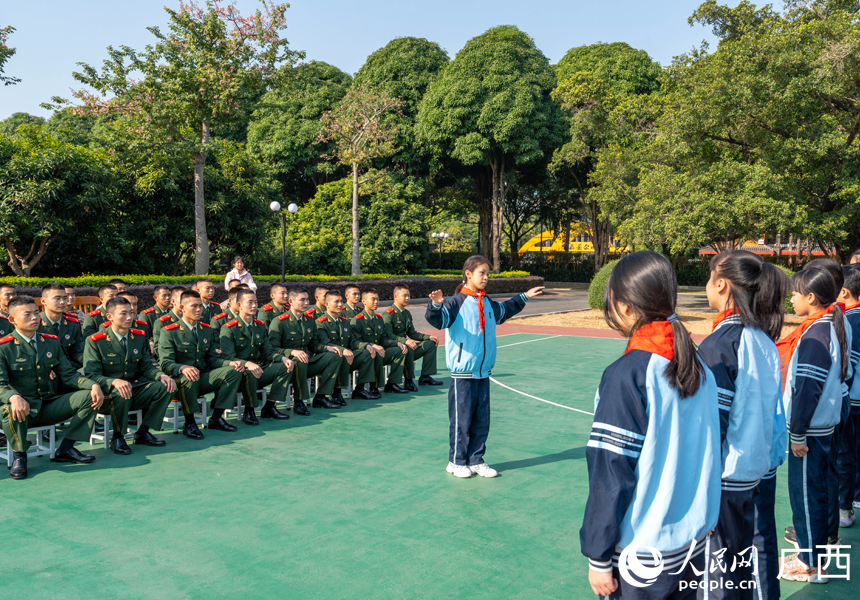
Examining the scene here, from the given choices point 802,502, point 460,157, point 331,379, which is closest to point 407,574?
point 802,502

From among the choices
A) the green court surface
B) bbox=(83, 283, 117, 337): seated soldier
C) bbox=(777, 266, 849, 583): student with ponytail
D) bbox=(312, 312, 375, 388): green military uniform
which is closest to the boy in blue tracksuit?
the green court surface

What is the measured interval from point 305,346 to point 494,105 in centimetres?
2300

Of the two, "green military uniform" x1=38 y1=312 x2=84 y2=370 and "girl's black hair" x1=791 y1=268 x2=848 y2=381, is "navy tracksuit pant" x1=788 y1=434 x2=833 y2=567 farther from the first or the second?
"green military uniform" x1=38 y1=312 x2=84 y2=370

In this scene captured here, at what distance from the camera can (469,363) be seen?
4.95 metres

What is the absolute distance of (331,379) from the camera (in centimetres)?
745

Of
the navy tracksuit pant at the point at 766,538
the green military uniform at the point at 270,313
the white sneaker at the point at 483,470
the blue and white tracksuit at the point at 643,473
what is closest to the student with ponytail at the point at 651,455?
the blue and white tracksuit at the point at 643,473

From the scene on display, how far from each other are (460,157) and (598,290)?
1361 cm

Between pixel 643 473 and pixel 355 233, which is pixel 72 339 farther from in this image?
pixel 355 233

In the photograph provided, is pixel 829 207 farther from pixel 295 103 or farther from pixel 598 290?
pixel 295 103

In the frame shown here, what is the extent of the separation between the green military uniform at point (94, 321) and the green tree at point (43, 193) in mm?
10912

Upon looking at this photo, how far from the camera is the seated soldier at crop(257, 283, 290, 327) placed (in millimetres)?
7346

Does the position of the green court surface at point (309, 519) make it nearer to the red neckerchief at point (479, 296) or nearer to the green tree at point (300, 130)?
the red neckerchief at point (479, 296)

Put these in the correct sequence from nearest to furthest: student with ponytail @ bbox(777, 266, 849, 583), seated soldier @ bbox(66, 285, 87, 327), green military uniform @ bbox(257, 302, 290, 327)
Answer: student with ponytail @ bbox(777, 266, 849, 583), seated soldier @ bbox(66, 285, 87, 327), green military uniform @ bbox(257, 302, 290, 327)

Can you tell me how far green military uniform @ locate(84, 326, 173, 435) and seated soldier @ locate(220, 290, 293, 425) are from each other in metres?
0.87
